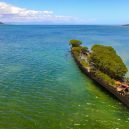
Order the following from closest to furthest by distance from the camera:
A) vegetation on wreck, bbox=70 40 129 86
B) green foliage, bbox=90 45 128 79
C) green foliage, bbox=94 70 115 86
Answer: green foliage, bbox=94 70 115 86 → vegetation on wreck, bbox=70 40 129 86 → green foliage, bbox=90 45 128 79

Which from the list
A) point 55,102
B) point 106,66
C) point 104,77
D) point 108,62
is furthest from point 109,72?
point 55,102

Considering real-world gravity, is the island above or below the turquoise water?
above

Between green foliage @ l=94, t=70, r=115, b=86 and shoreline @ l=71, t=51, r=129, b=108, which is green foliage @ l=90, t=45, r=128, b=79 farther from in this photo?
shoreline @ l=71, t=51, r=129, b=108

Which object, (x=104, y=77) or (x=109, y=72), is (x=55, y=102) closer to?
(x=104, y=77)

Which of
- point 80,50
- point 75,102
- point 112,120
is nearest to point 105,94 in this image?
point 75,102

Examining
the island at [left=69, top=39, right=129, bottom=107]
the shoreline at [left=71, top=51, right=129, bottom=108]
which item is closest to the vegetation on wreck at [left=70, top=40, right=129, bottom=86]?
the island at [left=69, top=39, right=129, bottom=107]

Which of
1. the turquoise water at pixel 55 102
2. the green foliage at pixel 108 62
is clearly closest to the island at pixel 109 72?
the green foliage at pixel 108 62
